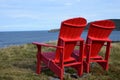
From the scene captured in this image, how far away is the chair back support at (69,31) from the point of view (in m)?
8.26

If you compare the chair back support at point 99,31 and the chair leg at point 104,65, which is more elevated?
the chair back support at point 99,31

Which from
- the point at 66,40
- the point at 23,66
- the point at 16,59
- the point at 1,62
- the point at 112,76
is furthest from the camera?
the point at 16,59

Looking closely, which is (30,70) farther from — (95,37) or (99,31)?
(99,31)

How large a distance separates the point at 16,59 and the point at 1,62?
→ 93cm

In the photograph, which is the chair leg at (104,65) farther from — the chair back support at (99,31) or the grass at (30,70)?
the chair back support at (99,31)

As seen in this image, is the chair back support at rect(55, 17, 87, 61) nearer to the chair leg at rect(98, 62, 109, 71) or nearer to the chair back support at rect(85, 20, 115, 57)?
the chair back support at rect(85, 20, 115, 57)

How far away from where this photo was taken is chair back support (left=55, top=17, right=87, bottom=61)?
8.26 meters

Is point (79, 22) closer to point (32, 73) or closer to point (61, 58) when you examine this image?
point (61, 58)

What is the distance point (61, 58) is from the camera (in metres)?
8.25

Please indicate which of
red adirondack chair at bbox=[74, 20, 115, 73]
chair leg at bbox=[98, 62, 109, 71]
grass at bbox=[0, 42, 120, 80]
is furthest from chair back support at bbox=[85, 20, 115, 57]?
grass at bbox=[0, 42, 120, 80]

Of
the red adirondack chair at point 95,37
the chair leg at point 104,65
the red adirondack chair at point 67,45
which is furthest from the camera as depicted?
the chair leg at point 104,65

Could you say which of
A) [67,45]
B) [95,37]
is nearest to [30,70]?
[67,45]

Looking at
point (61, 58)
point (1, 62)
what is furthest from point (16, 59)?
point (61, 58)

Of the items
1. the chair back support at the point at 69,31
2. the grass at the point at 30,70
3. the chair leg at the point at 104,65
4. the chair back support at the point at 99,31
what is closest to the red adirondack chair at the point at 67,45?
the chair back support at the point at 69,31
